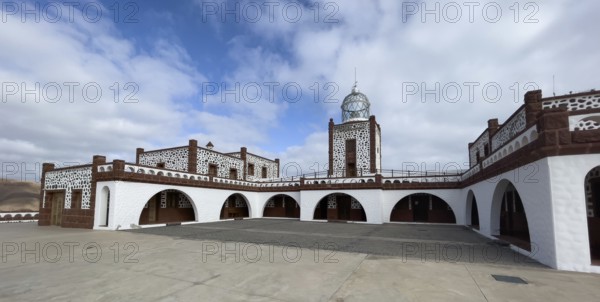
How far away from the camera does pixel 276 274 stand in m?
5.39

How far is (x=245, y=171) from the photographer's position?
2361 centimetres

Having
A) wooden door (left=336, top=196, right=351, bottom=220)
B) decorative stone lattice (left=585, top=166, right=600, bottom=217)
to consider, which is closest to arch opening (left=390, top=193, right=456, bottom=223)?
wooden door (left=336, top=196, right=351, bottom=220)

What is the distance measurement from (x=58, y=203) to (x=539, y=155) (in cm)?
2024

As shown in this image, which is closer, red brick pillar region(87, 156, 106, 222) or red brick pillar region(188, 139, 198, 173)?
red brick pillar region(87, 156, 106, 222)

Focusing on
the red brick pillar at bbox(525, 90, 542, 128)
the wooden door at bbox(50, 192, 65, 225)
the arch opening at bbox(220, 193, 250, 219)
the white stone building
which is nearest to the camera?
the white stone building

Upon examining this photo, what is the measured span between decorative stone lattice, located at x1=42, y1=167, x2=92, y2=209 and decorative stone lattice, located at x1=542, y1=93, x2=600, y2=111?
1856 centimetres

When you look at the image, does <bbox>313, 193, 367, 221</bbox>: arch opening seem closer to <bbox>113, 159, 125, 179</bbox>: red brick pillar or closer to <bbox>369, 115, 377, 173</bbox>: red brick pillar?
<bbox>369, 115, 377, 173</bbox>: red brick pillar

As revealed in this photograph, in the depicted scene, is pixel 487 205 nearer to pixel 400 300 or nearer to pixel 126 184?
pixel 400 300

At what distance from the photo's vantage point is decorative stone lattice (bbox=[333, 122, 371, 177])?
20.8 meters

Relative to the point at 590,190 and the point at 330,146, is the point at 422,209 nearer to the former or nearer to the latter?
the point at 330,146

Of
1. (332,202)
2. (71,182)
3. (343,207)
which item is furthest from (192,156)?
(343,207)

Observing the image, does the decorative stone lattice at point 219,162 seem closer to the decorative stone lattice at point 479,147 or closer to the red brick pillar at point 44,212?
the red brick pillar at point 44,212

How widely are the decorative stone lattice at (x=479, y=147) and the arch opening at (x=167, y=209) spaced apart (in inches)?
661

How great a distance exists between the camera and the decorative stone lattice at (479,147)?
51.3ft
